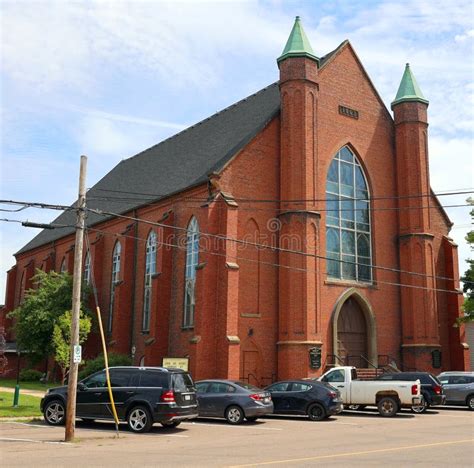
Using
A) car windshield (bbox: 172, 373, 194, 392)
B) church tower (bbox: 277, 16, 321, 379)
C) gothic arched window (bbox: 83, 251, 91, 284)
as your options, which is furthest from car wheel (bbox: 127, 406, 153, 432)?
gothic arched window (bbox: 83, 251, 91, 284)

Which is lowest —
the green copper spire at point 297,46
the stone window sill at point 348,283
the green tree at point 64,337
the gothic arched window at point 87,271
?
the green tree at point 64,337

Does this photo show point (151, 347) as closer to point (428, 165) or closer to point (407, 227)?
point (407, 227)

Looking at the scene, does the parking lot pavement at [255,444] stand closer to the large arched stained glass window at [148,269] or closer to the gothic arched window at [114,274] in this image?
the large arched stained glass window at [148,269]

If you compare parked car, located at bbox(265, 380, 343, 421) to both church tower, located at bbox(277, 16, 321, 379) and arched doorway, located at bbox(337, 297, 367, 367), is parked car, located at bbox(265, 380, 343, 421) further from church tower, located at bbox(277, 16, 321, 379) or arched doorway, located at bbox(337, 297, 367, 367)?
arched doorway, located at bbox(337, 297, 367, 367)

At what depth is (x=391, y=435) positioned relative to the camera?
618 inches

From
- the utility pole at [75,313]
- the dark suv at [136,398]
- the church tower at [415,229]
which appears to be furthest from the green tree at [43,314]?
the utility pole at [75,313]

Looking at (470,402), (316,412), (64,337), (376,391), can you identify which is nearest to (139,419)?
(316,412)

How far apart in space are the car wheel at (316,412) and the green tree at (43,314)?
20.3 metres

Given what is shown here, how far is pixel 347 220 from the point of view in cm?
3303

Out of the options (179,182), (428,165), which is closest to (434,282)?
(428,165)

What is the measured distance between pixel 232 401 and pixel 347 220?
1632 centimetres

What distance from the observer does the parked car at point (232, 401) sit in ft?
62.1

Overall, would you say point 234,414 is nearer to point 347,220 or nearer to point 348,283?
point 348,283

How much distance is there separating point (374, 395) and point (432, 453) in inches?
401
